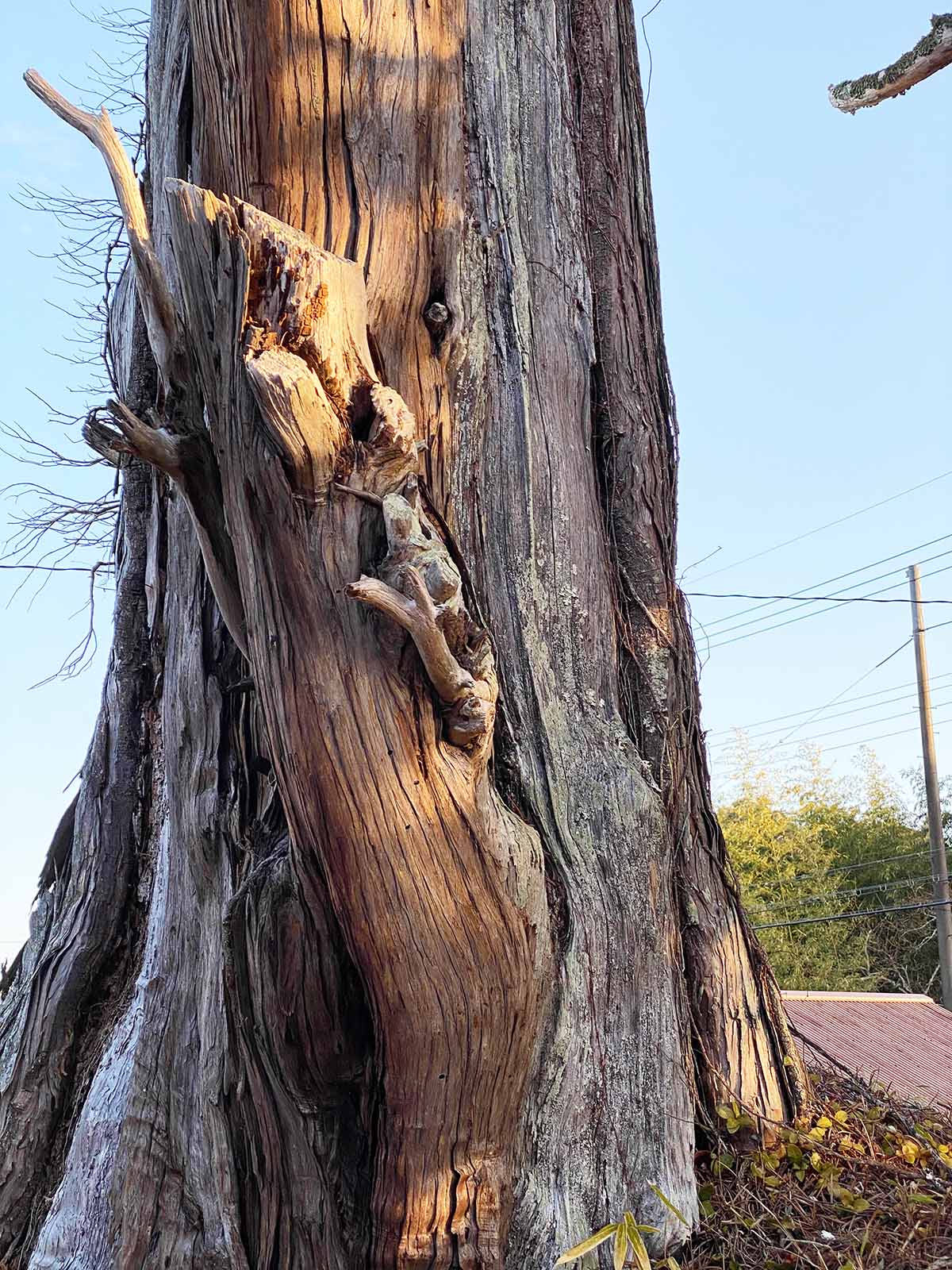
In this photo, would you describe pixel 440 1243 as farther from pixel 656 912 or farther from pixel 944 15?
pixel 944 15

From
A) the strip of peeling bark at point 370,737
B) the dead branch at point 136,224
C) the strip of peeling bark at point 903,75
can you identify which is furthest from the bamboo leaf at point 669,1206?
the strip of peeling bark at point 903,75

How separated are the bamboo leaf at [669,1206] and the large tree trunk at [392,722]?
2 cm

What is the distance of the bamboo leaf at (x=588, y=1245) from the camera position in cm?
196

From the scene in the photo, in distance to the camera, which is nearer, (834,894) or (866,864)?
(834,894)

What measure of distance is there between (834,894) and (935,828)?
9.50 m

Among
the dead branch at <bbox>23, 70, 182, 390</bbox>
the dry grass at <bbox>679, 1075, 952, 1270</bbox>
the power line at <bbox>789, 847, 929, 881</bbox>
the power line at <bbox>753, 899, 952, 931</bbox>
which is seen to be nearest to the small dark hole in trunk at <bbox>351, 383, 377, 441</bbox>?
the dead branch at <bbox>23, 70, 182, 390</bbox>

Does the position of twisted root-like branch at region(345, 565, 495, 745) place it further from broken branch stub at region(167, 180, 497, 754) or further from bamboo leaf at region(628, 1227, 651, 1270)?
bamboo leaf at region(628, 1227, 651, 1270)

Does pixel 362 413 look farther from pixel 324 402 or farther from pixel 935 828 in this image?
pixel 935 828

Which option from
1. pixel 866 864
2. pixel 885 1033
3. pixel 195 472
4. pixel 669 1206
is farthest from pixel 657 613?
pixel 866 864

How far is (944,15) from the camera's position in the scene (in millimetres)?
2561

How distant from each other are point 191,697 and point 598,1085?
137 centimetres

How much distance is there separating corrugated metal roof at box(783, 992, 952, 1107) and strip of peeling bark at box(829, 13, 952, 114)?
4.99m

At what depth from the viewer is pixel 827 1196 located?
102 inches

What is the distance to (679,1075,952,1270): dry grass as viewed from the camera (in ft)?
7.68
